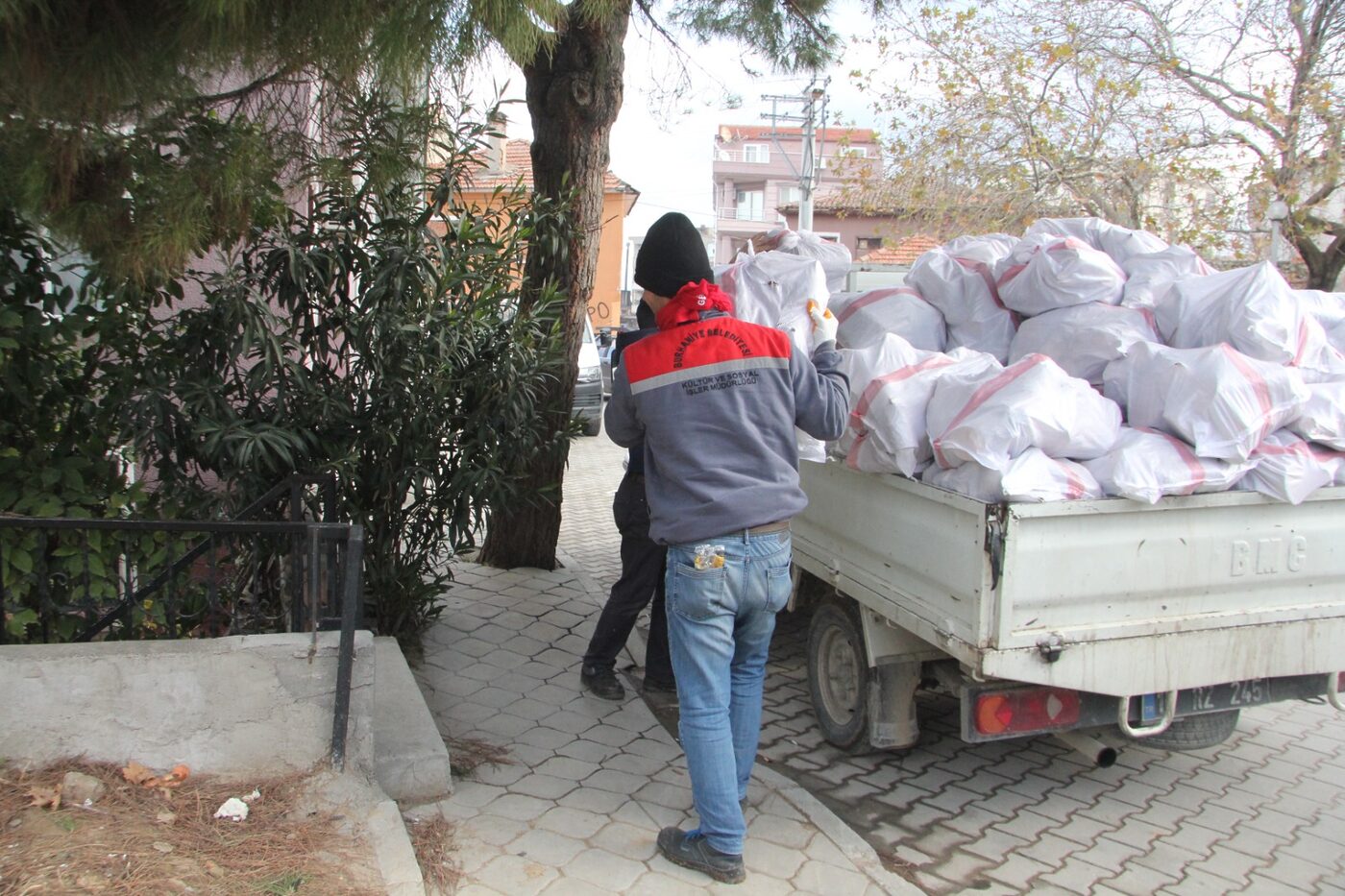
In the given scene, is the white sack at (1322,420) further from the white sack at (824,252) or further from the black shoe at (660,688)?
the black shoe at (660,688)

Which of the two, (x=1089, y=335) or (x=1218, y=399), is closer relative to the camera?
(x=1218, y=399)

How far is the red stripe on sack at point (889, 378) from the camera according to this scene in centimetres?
374

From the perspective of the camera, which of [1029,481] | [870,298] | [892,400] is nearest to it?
[1029,481]

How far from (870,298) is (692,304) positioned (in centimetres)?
185

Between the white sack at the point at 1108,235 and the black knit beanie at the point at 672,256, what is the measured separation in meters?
2.48

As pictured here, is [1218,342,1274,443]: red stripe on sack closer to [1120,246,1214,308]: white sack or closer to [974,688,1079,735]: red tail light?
[1120,246,1214,308]: white sack

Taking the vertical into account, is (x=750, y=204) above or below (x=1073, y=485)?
above

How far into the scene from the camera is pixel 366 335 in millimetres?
3922

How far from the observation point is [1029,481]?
126 inches

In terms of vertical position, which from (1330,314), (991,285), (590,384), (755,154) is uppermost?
(755,154)

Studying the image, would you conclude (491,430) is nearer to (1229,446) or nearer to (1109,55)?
(1229,446)

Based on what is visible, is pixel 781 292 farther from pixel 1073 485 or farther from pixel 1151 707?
pixel 1151 707

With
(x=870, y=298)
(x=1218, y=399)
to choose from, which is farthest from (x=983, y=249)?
(x=1218, y=399)

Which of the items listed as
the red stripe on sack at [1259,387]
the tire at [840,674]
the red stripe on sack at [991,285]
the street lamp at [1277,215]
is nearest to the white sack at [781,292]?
the tire at [840,674]
